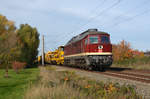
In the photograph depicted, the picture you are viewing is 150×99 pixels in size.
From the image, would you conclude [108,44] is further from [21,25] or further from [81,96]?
[21,25]

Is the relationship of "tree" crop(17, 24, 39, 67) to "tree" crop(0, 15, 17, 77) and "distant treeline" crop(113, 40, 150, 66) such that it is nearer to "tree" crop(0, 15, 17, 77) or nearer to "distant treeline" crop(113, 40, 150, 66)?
"tree" crop(0, 15, 17, 77)

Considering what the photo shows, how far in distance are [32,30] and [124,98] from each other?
36.0 meters

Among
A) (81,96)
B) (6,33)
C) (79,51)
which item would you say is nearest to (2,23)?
(6,33)

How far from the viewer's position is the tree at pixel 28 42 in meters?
34.3

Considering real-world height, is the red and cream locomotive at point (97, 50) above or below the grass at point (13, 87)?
above

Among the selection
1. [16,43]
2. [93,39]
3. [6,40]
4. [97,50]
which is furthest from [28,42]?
[97,50]

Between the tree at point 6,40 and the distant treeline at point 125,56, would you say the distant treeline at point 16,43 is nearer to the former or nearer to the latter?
the tree at point 6,40

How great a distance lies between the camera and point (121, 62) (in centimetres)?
2930

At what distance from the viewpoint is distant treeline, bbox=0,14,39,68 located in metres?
28.8

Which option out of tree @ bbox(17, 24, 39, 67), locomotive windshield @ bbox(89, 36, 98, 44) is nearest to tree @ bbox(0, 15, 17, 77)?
A: tree @ bbox(17, 24, 39, 67)

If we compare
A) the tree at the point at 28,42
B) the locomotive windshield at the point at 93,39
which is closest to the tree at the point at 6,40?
the tree at the point at 28,42

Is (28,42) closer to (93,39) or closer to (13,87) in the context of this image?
(93,39)

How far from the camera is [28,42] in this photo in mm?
35656

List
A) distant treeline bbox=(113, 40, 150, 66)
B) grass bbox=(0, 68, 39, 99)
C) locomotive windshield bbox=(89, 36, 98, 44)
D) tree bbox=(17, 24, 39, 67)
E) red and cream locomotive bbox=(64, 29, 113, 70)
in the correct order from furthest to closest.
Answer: tree bbox=(17, 24, 39, 67)
distant treeline bbox=(113, 40, 150, 66)
locomotive windshield bbox=(89, 36, 98, 44)
red and cream locomotive bbox=(64, 29, 113, 70)
grass bbox=(0, 68, 39, 99)
